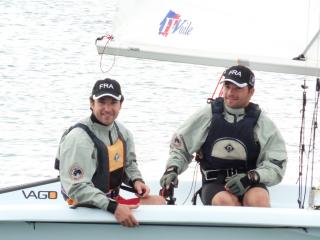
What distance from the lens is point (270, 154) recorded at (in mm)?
4883

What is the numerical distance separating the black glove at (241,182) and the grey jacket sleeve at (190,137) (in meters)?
0.26

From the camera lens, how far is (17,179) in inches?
304

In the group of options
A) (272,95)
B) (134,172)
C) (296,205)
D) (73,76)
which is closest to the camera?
(134,172)

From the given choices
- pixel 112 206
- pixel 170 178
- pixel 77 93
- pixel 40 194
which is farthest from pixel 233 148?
pixel 77 93

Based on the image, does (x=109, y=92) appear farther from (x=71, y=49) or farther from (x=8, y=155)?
(x=71, y=49)

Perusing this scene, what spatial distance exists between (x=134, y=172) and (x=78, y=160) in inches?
18.6

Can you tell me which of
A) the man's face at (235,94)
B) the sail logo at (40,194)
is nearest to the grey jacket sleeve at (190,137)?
the man's face at (235,94)

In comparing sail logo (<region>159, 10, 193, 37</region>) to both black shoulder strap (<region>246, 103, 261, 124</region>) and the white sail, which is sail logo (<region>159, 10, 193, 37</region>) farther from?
black shoulder strap (<region>246, 103, 261, 124</region>)

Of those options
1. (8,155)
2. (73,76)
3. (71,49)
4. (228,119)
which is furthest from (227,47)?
(71,49)

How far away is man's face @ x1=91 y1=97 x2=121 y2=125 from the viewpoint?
15.2 feet

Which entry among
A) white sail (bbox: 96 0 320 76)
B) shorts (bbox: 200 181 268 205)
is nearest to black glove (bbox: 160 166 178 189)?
shorts (bbox: 200 181 268 205)

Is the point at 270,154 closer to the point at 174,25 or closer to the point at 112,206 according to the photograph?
the point at 112,206

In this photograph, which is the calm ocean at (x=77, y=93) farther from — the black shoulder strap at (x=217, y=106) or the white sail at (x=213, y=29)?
the black shoulder strap at (x=217, y=106)

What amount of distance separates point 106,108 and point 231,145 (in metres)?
0.62
